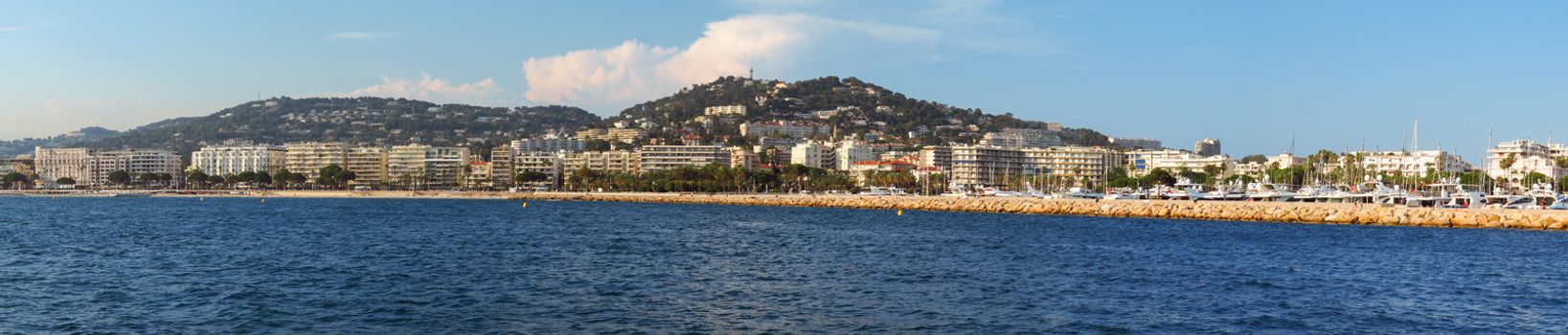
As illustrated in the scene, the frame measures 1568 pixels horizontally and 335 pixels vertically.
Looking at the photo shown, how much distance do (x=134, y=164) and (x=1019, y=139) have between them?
124 metres

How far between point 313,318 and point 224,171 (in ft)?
519

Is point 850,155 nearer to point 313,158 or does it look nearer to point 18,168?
point 313,158

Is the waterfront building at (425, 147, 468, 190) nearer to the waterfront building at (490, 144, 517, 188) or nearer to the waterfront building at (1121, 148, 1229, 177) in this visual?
the waterfront building at (490, 144, 517, 188)

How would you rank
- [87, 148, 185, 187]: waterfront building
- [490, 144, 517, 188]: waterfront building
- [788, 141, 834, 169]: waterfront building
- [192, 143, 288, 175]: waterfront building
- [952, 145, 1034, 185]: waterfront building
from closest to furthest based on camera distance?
[952, 145, 1034, 185]: waterfront building
[490, 144, 517, 188]: waterfront building
[788, 141, 834, 169]: waterfront building
[192, 143, 288, 175]: waterfront building
[87, 148, 185, 187]: waterfront building

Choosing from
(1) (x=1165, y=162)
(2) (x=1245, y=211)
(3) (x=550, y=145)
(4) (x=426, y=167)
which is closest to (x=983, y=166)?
(1) (x=1165, y=162)

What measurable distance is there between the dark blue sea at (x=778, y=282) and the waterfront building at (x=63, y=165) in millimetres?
139056

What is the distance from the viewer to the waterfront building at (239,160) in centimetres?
15938

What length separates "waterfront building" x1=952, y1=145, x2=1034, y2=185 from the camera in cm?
13712

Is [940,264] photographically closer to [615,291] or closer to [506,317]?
[615,291]

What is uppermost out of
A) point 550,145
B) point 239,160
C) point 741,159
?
point 550,145

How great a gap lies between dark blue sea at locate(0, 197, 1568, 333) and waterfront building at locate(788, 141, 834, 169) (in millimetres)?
Result: 113305

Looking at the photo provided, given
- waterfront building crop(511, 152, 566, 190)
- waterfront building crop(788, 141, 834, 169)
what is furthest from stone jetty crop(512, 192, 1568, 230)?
waterfront building crop(788, 141, 834, 169)

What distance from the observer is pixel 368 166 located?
154m

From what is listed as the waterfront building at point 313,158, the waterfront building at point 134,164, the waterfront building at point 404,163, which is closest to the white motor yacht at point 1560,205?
the waterfront building at point 404,163
